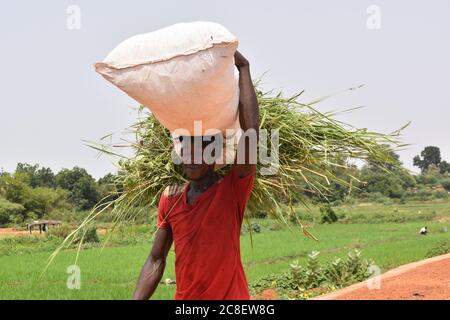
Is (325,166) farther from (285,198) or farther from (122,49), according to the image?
(122,49)

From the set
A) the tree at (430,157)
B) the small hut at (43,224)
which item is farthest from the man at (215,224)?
the tree at (430,157)

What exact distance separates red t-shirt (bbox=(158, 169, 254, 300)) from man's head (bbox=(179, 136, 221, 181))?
0.08 meters

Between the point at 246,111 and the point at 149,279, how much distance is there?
868 millimetres

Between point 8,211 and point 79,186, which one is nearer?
point 8,211

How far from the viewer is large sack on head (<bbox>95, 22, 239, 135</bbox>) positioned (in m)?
2.12

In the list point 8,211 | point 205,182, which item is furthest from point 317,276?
point 8,211

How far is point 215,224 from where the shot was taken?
2.47 meters

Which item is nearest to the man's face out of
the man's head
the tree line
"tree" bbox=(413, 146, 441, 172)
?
the man's head

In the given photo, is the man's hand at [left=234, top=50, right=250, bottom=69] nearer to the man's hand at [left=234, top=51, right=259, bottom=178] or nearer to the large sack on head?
the man's hand at [left=234, top=51, right=259, bottom=178]

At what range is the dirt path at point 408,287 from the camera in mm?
7109

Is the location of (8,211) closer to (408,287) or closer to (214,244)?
(408,287)

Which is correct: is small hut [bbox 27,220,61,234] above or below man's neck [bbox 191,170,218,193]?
below

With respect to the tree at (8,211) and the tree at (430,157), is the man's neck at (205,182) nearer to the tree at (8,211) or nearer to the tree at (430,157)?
the tree at (8,211)
